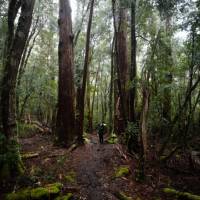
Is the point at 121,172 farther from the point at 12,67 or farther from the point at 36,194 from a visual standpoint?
the point at 12,67

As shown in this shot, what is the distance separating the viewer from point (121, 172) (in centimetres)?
920

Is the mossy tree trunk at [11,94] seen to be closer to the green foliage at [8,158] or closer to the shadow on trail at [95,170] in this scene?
the green foliage at [8,158]

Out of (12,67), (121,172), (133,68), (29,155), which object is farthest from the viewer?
(133,68)

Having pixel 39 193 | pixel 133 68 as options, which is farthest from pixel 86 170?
pixel 133 68

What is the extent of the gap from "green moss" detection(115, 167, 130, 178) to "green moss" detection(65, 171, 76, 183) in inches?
55.6

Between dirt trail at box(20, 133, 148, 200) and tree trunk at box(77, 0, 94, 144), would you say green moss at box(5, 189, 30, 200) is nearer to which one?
dirt trail at box(20, 133, 148, 200)

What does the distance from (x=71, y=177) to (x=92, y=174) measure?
2.70ft

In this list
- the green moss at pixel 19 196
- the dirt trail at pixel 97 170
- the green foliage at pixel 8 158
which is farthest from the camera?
the dirt trail at pixel 97 170

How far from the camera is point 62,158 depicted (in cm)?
977

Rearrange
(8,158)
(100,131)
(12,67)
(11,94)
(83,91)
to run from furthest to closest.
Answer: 1. (100,131)
2. (83,91)
3. (11,94)
4. (12,67)
5. (8,158)

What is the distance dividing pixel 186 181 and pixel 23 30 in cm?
822

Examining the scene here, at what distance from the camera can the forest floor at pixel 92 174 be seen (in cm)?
776

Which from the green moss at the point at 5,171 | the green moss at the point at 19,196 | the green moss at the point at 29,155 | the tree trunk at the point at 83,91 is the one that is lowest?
the green moss at the point at 19,196

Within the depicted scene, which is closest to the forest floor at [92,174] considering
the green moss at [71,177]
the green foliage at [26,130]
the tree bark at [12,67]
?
the green moss at [71,177]
